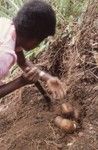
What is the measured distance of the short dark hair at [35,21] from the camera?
111 inches

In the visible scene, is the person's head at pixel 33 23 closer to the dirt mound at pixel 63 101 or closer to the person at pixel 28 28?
the person at pixel 28 28

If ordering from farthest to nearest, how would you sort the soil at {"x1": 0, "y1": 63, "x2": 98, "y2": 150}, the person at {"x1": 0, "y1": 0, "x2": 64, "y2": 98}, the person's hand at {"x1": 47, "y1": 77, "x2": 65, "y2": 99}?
the soil at {"x1": 0, "y1": 63, "x2": 98, "y2": 150}, the person's hand at {"x1": 47, "y1": 77, "x2": 65, "y2": 99}, the person at {"x1": 0, "y1": 0, "x2": 64, "y2": 98}

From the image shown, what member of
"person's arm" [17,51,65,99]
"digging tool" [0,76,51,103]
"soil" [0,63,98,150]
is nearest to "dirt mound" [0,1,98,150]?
"soil" [0,63,98,150]

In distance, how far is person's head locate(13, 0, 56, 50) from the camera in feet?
9.27

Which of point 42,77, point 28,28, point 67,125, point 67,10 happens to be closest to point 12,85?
point 42,77

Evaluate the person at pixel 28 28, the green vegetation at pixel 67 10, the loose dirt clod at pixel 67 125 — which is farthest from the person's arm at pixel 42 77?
the green vegetation at pixel 67 10

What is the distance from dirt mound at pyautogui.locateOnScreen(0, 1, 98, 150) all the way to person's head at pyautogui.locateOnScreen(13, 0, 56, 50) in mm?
807

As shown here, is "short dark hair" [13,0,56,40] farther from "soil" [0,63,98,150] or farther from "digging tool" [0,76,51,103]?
"soil" [0,63,98,150]

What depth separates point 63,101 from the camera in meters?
3.58

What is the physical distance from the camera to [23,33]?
284 cm

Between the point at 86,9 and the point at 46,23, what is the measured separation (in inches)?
46.1

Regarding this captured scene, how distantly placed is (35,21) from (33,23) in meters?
0.02

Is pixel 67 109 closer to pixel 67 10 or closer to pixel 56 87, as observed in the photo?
pixel 56 87

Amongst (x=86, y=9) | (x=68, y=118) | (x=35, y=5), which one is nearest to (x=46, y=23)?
(x=35, y=5)
